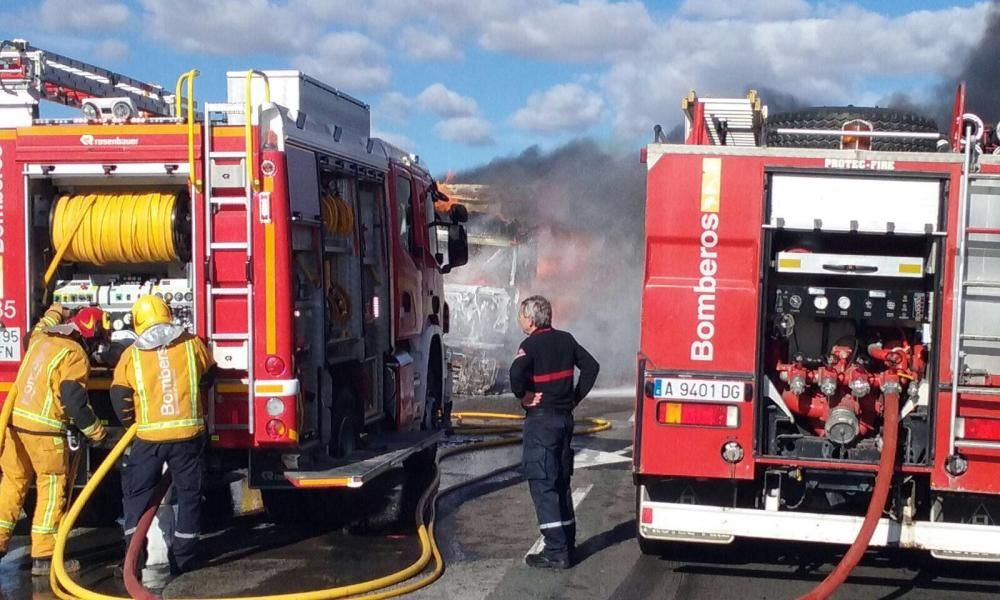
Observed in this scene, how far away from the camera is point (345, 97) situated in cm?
886

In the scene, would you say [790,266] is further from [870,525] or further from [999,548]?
[999,548]

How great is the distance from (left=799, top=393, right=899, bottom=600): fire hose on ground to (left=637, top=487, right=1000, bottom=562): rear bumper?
0.18 meters

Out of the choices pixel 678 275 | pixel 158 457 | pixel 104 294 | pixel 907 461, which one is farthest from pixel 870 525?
pixel 104 294

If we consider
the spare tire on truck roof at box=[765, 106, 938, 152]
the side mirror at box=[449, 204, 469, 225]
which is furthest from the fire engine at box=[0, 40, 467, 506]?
the spare tire on truck roof at box=[765, 106, 938, 152]

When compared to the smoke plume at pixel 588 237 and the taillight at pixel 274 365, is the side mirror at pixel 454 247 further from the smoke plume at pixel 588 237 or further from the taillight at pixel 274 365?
the smoke plume at pixel 588 237

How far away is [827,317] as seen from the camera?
6.92 metres

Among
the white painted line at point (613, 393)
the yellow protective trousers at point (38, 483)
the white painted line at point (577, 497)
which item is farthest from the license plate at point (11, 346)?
the white painted line at point (613, 393)

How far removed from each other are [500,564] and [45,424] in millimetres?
2987

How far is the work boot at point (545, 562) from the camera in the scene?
24.1ft

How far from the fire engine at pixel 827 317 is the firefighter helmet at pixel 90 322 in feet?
11.6

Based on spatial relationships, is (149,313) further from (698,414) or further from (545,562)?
(698,414)

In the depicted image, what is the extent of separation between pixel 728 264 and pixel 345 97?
3.64 metres

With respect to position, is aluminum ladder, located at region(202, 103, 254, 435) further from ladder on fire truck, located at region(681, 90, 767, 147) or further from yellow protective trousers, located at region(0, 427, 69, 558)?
ladder on fire truck, located at region(681, 90, 767, 147)

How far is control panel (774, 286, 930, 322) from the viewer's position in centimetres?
664
